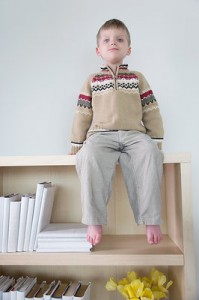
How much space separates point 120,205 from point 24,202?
0.43 m

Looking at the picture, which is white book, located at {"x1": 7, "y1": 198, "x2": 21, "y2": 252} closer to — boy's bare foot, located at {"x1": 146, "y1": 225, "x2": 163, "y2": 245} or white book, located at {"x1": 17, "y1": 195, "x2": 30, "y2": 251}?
white book, located at {"x1": 17, "y1": 195, "x2": 30, "y2": 251}

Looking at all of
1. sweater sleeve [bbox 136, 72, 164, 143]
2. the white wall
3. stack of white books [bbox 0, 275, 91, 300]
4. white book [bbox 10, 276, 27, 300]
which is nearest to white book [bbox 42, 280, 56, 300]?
stack of white books [bbox 0, 275, 91, 300]

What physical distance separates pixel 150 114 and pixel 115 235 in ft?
1.72

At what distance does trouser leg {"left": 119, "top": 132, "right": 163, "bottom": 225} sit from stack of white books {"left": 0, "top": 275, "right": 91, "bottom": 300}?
1.21 feet

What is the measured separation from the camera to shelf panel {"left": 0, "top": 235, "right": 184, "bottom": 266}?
95 cm

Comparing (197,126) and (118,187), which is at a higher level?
(197,126)

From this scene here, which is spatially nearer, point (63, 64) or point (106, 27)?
point (106, 27)

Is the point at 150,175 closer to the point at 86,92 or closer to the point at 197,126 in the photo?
the point at 86,92

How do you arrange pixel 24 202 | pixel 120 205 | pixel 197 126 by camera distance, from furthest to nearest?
pixel 197 126 < pixel 120 205 < pixel 24 202

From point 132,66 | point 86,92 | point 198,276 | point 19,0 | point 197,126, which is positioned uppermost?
point 19,0

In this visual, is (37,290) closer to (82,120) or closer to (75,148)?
(75,148)

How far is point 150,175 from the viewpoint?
0.91m

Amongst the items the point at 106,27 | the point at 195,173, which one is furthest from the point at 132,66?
the point at 195,173

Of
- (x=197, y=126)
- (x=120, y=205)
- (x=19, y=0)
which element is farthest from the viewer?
(x=19, y=0)
